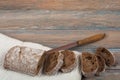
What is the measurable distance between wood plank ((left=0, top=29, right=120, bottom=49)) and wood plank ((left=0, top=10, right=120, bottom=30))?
2cm

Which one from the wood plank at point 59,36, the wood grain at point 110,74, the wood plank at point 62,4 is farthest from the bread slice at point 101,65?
the wood plank at point 62,4

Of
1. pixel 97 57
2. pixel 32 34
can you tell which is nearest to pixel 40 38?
pixel 32 34

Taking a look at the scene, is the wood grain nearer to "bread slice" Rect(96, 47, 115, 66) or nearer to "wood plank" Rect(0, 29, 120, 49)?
"bread slice" Rect(96, 47, 115, 66)

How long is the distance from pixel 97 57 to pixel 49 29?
298mm

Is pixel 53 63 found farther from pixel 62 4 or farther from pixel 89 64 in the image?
pixel 62 4

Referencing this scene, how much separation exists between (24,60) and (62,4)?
17.1 inches

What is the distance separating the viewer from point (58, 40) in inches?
48.0

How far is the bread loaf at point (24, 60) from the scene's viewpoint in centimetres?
100

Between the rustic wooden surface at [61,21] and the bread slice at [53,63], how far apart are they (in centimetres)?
16

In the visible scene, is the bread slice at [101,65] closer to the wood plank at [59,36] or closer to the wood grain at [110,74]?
the wood grain at [110,74]

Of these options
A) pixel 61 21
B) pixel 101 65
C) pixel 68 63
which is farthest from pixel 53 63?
pixel 61 21

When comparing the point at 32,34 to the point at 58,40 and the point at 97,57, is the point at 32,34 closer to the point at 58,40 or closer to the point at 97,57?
the point at 58,40

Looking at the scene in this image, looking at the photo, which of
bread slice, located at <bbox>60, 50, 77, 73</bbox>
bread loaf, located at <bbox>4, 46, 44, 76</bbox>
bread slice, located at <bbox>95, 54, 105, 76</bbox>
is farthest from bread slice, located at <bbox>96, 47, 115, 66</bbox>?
bread loaf, located at <bbox>4, 46, 44, 76</bbox>

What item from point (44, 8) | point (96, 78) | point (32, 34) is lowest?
point (96, 78)
